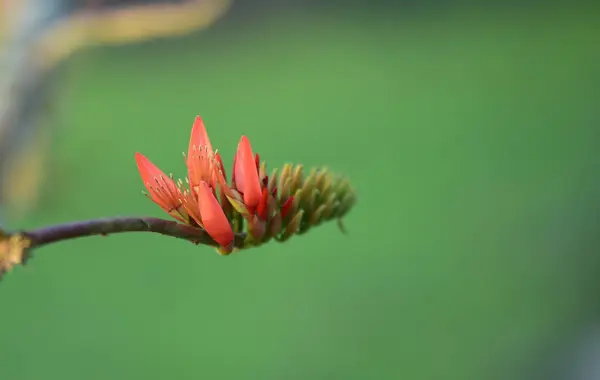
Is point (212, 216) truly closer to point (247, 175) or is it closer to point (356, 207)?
point (247, 175)

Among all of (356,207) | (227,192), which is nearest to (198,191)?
(227,192)

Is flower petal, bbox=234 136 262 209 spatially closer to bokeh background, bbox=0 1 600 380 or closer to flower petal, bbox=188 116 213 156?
flower petal, bbox=188 116 213 156

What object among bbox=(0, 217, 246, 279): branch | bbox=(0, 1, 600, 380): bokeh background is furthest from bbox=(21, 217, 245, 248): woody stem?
bbox=(0, 1, 600, 380): bokeh background

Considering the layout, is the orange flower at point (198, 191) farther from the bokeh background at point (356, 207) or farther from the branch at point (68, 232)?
the bokeh background at point (356, 207)

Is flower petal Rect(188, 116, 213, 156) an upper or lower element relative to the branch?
upper

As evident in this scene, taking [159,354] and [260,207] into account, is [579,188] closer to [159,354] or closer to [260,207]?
[159,354]

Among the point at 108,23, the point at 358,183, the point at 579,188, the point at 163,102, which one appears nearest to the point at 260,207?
the point at 108,23

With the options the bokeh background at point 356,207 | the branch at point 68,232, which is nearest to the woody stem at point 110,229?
the branch at point 68,232
